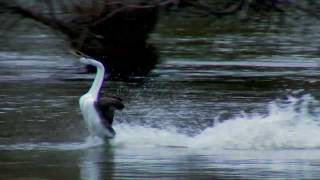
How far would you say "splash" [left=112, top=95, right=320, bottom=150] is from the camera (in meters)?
12.8

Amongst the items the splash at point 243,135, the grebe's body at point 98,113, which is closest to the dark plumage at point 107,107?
the grebe's body at point 98,113

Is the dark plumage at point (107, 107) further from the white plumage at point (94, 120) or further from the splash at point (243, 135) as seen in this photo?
the splash at point (243, 135)

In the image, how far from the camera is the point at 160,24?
30.9 meters

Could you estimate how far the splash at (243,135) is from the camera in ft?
42.1

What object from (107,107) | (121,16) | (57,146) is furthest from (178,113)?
(121,16)

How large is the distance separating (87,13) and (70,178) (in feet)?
35.0

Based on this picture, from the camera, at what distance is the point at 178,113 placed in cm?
1603

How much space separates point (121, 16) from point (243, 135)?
10244 millimetres

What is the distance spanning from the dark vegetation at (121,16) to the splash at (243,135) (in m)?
6.49

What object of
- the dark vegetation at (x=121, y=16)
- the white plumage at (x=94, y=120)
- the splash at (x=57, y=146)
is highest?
the white plumage at (x=94, y=120)

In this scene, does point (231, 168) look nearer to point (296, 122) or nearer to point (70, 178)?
point (70, 178)

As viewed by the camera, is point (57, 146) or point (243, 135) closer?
point (57, 146)

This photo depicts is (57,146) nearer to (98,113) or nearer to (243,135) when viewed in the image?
(98,113)

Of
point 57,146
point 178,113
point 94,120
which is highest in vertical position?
point 94,120
